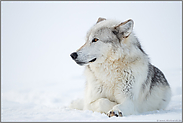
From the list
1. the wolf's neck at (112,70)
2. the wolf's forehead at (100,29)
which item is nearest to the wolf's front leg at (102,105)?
the wolf's neck at (112,70)

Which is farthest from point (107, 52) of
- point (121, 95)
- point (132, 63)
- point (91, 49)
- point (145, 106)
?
point (145, 106)

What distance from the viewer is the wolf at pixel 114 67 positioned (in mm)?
3791

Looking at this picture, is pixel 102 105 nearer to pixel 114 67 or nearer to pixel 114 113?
pixel 114 113

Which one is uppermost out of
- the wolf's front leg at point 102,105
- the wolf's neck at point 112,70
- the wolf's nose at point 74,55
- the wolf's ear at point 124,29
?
the wolf's ear at point 124,29

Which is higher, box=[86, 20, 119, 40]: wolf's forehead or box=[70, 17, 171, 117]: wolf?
box=[86, 20, 119, 40]: wolf's forehead

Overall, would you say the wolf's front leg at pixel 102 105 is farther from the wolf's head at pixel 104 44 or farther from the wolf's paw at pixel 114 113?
the wolf's head at pixel 104 44

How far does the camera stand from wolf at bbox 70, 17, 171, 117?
379 centimetres

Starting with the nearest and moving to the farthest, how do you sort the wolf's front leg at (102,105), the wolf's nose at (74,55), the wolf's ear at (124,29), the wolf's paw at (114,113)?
1. the wolf's paw at (114,113)
2. the wolf's front leg at (102,105)
3. the wolf's nose at (74,55)
4. the wolf's ear at (124,29)

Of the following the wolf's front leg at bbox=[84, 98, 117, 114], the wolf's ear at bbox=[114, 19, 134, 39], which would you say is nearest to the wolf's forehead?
the wolf's ear at bbox=[114, 19, 134, 39]

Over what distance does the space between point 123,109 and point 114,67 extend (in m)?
0.91

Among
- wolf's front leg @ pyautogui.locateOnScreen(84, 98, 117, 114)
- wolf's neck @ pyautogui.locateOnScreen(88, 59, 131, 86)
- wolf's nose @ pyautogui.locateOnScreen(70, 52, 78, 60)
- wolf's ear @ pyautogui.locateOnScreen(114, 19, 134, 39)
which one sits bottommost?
wolf's front leg @ pyautogui.locateOnScreen(84, 98, 117, 114)

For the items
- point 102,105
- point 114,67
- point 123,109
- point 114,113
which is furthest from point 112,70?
point 114,113

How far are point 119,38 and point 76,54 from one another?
37.6 inches

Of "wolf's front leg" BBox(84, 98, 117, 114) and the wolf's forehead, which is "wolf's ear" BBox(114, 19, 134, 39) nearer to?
the wolf's forehead
